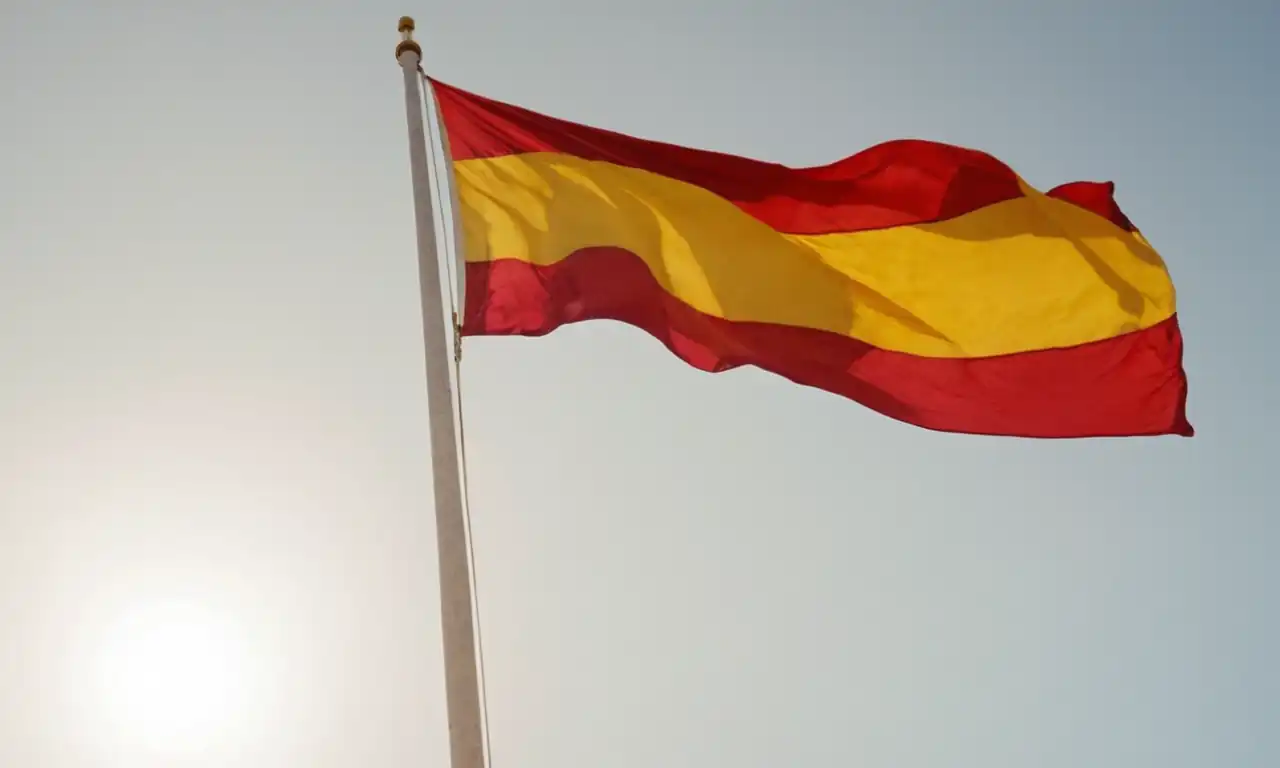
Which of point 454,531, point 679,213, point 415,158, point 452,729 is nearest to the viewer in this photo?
point 452,729

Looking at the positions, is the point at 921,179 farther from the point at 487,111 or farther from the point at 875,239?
the point at 487,111

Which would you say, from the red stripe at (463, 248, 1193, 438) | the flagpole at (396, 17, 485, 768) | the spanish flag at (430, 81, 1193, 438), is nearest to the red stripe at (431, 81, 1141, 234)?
the spanish flag at (430, 81, 1193, 438)

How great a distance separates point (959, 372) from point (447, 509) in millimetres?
5365

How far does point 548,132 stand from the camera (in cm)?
952

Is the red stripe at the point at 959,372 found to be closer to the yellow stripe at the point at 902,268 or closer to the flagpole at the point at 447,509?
the yellow stripe at the point at 902,268

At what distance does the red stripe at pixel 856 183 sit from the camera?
33.4 ft

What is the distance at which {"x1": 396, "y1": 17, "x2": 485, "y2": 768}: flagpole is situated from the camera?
243 inches

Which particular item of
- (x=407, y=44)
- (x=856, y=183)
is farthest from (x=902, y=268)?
(x=407, y=44)

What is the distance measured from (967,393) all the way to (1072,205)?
7.01 feet

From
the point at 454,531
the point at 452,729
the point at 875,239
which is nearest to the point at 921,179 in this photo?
the point at 875,239

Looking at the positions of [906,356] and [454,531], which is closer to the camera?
[454,531]

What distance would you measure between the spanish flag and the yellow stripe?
0.02m

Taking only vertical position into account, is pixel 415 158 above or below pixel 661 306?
above

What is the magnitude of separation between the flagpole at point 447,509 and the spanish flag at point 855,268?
55 centimetres
